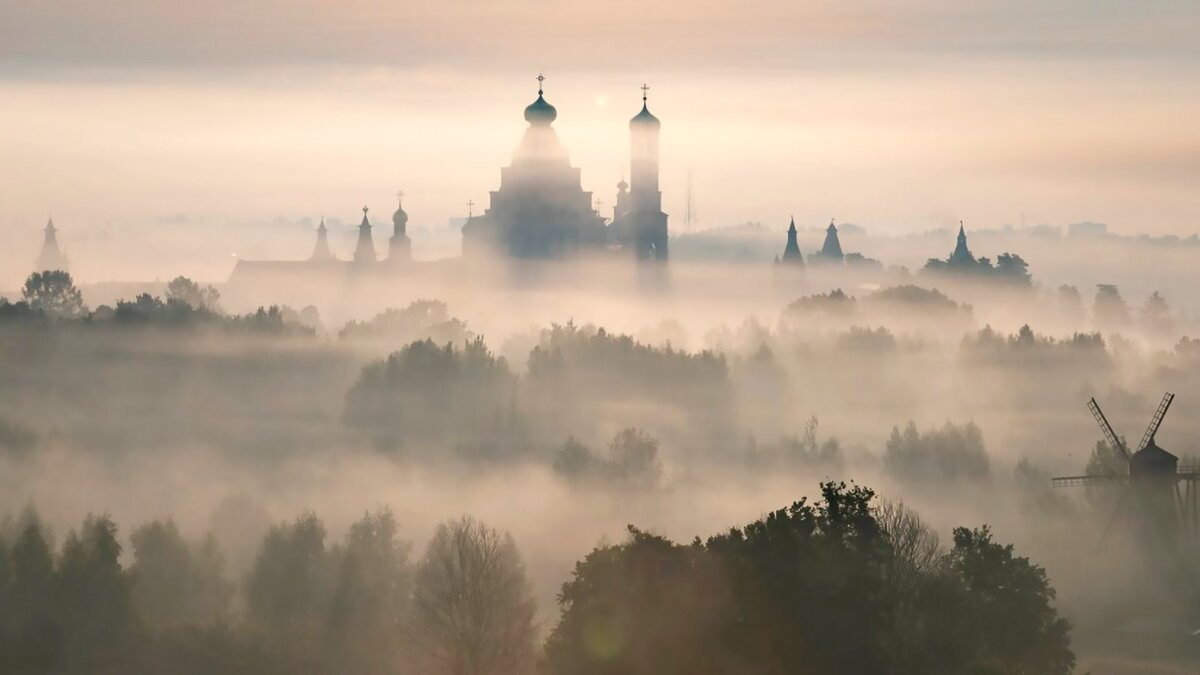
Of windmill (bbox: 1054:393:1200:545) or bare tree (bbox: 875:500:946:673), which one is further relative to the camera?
windmill (bbox: 1054:393:1200:545)

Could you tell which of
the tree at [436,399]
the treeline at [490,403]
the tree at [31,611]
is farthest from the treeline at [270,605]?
the tree at [436,399]

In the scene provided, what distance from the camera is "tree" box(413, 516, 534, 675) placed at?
300 ft

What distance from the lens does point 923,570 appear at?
291ft

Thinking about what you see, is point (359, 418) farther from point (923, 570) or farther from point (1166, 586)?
point (923, 570)

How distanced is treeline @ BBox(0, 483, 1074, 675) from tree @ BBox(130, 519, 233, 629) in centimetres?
11

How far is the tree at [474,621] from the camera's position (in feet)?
300

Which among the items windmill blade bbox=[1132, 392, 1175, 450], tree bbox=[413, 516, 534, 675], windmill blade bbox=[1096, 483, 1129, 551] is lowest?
tree bbox=[413, 516, 534, 675]

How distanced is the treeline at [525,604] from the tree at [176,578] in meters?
0.11

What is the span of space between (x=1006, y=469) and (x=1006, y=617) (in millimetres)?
73779

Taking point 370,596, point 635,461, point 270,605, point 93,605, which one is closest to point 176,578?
point 270,605

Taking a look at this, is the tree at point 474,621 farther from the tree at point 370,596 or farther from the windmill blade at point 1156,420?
the windmill blade at point 1156,420

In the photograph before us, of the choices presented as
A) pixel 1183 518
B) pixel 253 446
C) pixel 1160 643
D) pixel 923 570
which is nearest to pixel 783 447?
pixel 253 446

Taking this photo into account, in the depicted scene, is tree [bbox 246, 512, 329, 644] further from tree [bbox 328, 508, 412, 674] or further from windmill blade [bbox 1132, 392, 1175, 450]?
windmill blade [bbox 1132, 392, 1175, 450]

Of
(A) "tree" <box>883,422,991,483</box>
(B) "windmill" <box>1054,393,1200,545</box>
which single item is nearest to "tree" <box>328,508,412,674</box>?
(B) "windmill" <box>1054,393,1200,545</box>
